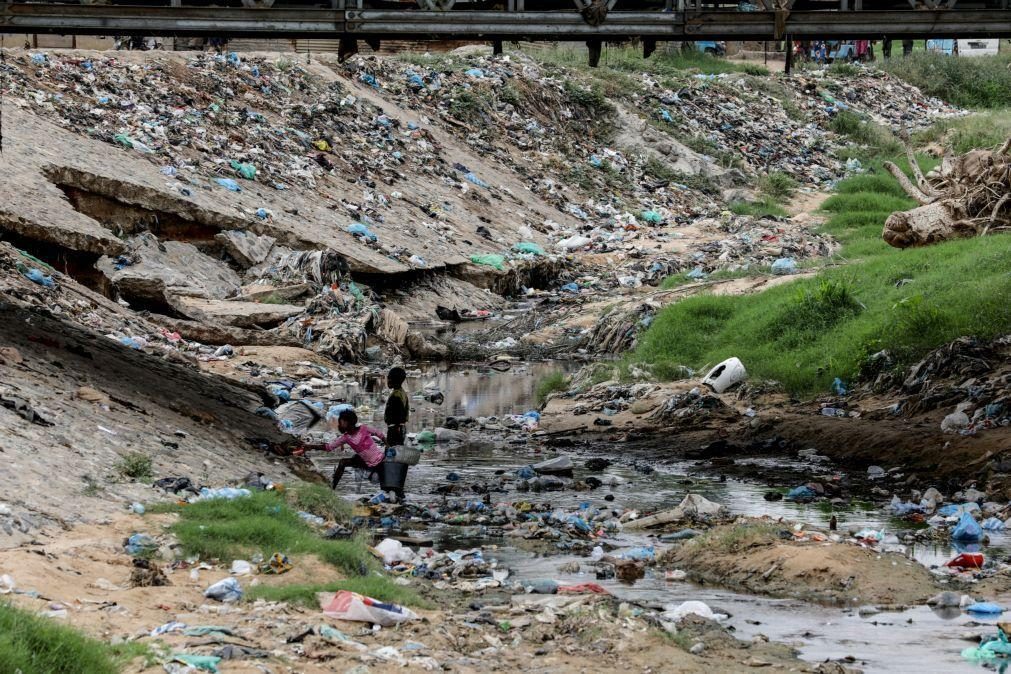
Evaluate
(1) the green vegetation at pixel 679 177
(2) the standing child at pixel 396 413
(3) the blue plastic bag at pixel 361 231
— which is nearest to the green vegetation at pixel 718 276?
(3) the blue plastic bag at pixel 361 231

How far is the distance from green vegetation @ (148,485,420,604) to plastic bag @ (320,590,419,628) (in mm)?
239

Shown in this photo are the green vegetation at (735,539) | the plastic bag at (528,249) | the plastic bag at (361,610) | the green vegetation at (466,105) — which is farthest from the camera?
the green vegetation at (466,105)

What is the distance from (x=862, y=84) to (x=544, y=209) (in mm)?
19761

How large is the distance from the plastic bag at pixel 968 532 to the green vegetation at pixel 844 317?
4.03 metres

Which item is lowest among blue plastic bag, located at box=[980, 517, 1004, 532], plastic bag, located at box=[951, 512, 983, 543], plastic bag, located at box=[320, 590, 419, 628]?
blue plastic bag, located at box=[980, 517, 1004, 532]

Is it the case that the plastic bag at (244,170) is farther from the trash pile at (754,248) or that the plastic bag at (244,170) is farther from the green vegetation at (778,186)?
the green vegetation at (778,186)

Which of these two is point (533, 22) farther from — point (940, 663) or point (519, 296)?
point (519, 296)

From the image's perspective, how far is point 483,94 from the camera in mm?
28125

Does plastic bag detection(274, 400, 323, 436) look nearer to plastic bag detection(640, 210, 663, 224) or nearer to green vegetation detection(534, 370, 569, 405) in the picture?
green vegetation detection(534, 370, 569, 405)

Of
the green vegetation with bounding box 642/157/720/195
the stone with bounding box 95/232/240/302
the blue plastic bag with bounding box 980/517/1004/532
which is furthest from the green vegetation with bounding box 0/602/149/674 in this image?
the green vegetation with bounding box 642/157/720/195

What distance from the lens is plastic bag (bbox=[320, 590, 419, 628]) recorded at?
19.6 feet

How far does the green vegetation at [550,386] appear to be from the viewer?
1388cm

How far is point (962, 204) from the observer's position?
1538 cm

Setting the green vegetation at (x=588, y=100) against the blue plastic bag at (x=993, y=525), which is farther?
the green vegetation at (x=588, y=100)
